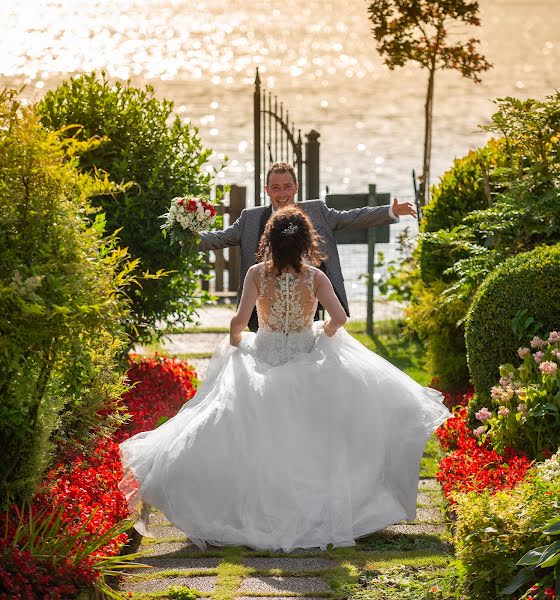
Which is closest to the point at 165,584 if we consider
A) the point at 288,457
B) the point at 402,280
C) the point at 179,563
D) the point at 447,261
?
the point at 179,563

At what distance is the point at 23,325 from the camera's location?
4707mm

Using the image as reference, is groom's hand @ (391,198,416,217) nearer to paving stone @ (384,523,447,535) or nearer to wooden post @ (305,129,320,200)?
paving stone @ (384,523,447,535)

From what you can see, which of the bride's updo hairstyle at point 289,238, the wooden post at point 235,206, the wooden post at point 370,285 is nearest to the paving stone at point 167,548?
the bride's updo hairstyle at point 289,238

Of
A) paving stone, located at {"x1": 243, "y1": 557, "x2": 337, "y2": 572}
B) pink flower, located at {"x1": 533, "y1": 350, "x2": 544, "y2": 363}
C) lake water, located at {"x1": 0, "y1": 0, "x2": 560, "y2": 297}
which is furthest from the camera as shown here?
lake water, located at {"x1": 0, "y1": 0, "x2": 560, "y2": 297}

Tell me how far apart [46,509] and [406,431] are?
2167mm

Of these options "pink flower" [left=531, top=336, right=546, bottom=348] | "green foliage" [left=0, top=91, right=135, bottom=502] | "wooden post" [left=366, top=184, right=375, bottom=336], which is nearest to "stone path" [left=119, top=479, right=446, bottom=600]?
"green foliage" [left=0, top=91, right=135, bottom=502]

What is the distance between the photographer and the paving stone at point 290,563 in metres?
5.77

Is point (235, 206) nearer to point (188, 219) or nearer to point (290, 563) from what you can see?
point (188, 219)

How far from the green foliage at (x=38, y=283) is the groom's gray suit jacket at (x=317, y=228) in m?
2.63

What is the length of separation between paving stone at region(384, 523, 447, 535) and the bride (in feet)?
0.35

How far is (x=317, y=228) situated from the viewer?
805 cm

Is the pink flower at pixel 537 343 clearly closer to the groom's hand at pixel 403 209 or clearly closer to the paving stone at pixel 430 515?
the paving stone at pixel 430 515

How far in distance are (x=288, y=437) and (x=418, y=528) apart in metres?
0.94

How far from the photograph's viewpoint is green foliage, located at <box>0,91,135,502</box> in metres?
4.72
